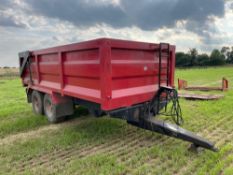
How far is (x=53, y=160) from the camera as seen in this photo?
3.25m

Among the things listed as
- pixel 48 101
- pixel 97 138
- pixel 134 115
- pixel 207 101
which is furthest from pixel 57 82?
A: pixel 207 101

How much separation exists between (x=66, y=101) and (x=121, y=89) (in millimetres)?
1888

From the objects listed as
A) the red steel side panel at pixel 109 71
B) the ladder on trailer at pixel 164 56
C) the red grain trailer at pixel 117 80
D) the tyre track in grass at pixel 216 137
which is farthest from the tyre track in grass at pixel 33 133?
the tyre track in grass at pixel 216 137

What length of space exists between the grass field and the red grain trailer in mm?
345

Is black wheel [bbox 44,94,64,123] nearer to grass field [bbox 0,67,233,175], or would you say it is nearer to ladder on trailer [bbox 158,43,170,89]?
grass field [bbox 0,67,233,175]

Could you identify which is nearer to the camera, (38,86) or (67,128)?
(67,128)

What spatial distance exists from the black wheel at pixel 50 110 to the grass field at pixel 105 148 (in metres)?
0.16

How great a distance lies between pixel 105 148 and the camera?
12.0 ft

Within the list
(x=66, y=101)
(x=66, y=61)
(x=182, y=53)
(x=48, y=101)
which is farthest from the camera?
(x=182, y=53)

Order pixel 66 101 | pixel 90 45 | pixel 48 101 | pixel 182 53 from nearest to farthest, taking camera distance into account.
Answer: pixel 90 45
pixel 66 101
pixel 48 101
pixel 182 53

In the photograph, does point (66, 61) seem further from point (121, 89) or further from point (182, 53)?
point (182, 53)

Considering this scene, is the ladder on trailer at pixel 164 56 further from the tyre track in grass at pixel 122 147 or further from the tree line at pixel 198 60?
the tree line at pixel 198 60

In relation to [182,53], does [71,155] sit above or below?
below

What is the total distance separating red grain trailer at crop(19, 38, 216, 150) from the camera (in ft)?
10.2
